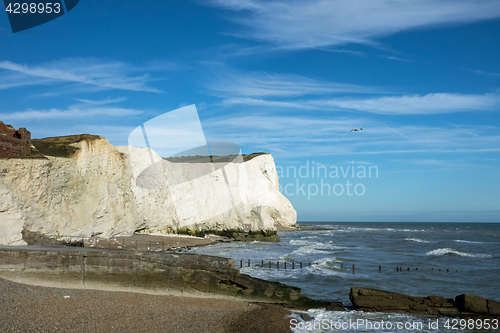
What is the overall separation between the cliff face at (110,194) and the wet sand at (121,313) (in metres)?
7.82

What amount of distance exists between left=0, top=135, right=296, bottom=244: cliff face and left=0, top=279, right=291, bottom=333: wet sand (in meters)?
7.82

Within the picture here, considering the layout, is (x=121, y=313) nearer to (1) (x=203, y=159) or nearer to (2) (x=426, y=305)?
(2) (x=426, y=305)

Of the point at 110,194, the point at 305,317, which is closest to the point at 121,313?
the point at 305,317

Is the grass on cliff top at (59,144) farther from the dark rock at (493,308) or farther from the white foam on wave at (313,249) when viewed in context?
the dark rock at (493,308)

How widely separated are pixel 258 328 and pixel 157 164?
102 feet

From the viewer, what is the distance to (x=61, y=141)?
27938 mm

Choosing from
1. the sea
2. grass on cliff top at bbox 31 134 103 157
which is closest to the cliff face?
grass on cliff top at bbox 31 134 103 157

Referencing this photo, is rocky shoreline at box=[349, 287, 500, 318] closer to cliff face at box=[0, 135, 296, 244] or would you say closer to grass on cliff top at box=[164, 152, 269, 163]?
cliff face at box=[0, 135, 296, 244]

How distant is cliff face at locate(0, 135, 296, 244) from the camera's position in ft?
68.0

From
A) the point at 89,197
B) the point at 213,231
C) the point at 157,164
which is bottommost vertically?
the point at 213,231

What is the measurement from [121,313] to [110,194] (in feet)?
64.1

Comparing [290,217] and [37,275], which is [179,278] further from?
[290,217]

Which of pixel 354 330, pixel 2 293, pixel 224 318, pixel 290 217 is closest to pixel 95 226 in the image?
pixel 2 293

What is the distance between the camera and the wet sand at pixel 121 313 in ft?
29.5
